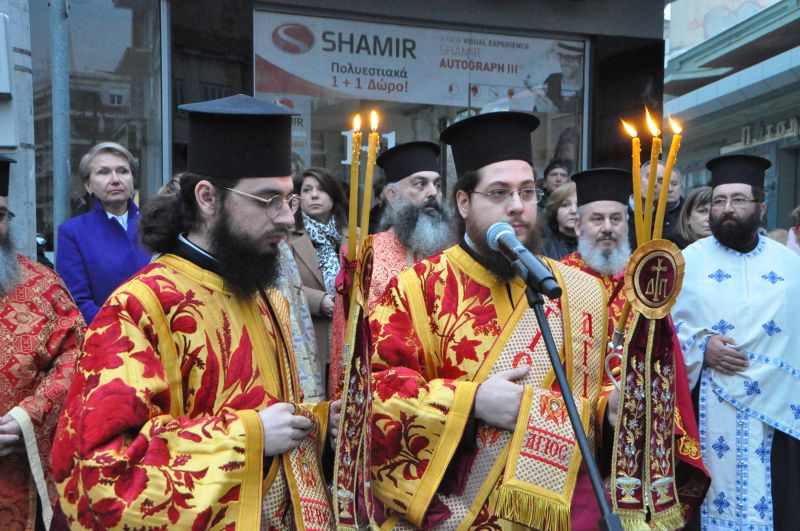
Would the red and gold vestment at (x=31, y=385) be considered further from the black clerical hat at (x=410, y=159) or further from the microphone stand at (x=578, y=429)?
the black clerical hat at (x=410, y=159)

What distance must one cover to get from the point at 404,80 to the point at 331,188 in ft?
11.6

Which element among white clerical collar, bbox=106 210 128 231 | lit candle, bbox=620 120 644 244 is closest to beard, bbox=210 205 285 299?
lit candle, bbox=620 120 644 244

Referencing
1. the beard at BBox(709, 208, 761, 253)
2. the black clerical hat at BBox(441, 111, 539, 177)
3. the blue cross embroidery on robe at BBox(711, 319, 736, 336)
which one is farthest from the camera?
the beard at BBox(709, 208, 761, 253)

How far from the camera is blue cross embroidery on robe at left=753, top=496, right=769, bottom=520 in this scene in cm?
485

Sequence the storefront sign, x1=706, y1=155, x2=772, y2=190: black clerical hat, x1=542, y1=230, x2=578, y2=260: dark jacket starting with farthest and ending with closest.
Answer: the storefront sign, x1=542, y1=230, x2=578, y2=260: dark jacket, x1=706, y1=155, x2=772, y2=190: black clerical hat

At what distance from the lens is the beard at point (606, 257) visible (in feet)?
17.0

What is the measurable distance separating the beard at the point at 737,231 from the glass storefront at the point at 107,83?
198 inches

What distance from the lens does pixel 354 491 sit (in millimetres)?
2795

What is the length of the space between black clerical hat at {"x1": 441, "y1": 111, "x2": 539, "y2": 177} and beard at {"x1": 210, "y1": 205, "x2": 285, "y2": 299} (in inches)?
35.1

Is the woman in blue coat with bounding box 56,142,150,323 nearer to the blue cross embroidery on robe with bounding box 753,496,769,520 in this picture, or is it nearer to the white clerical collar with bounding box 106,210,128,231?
the white clerical collar with bounding box 106,210,128,231

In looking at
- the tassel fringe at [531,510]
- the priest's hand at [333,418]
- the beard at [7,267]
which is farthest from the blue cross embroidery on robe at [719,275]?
the beard at [7,267]

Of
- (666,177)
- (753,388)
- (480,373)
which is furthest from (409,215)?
(666,177)

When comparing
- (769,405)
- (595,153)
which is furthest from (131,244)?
(595,153)

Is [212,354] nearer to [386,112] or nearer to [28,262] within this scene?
[28,262]
